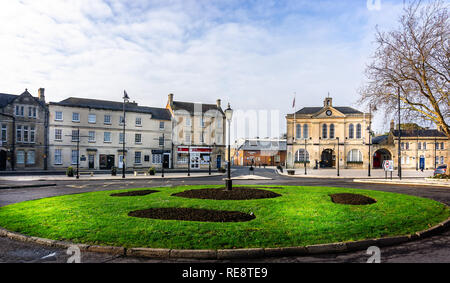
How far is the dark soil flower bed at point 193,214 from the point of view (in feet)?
26.4

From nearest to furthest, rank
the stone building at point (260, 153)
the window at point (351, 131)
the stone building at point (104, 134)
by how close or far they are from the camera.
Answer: the stone building at point (104, 134)
the window at point (351, 131)
the stone building at point (260, 153)

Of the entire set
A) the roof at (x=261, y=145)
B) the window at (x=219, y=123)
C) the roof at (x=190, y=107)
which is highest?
the roof at (x=190, y=107)

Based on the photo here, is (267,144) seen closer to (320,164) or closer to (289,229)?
(320,164)

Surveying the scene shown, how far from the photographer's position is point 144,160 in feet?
156

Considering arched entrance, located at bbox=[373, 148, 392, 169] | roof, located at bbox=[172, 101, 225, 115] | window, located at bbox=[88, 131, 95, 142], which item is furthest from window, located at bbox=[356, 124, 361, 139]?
window, located at bbox=[88, 131, 95, 142]

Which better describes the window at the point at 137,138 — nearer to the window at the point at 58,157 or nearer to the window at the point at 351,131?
the window at the point at 58,157

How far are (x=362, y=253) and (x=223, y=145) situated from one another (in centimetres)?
4881

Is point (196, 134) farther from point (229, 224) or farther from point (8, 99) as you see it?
point (229, 224)

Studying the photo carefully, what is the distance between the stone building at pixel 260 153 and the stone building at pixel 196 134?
26.8 metres

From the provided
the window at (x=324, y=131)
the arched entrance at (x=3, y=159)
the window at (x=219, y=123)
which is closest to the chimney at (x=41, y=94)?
the arched entrance at (x=3, y=159)

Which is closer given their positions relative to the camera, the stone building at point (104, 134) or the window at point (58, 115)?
the window at point (58, 115)

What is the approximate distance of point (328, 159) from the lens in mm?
61312

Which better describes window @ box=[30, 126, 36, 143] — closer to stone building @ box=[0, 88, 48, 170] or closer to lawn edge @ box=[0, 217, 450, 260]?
stone building @ box=[0, 88, 48, 170]
